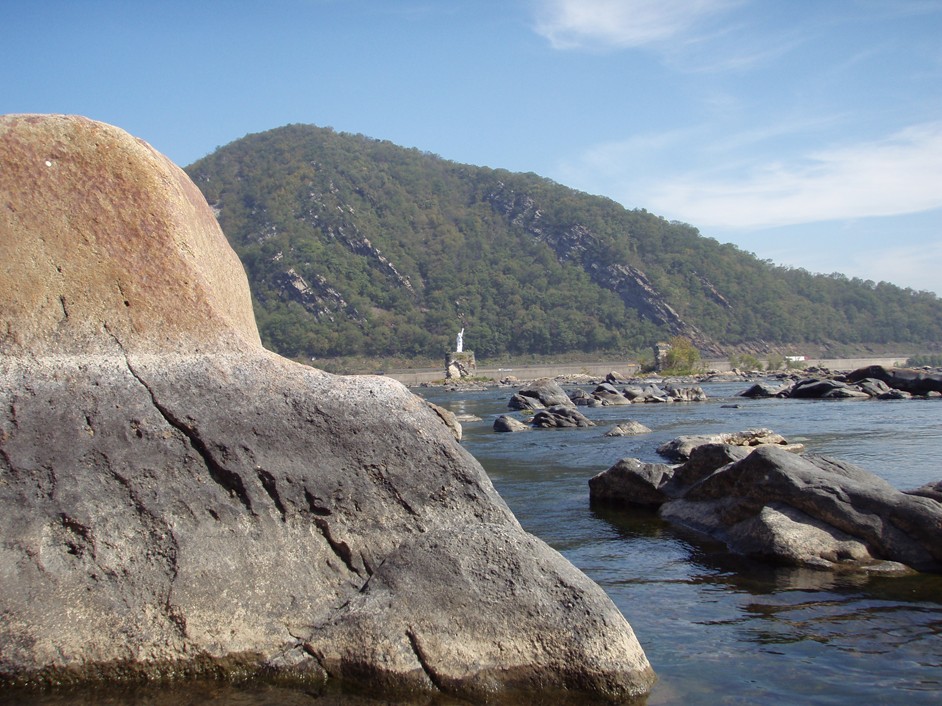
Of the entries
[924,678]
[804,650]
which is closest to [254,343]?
[804,650]

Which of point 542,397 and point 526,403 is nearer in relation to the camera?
point 526,403

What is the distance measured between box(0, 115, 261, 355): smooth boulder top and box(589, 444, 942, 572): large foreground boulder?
7053 mm

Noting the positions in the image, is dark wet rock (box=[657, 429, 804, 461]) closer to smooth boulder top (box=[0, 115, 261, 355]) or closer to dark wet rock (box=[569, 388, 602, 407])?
smooth boulder top (box=[0, 115, 261, 355])

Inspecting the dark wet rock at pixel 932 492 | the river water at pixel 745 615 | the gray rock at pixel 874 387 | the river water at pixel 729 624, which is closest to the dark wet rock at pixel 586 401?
the gray rock at pixel 874 387

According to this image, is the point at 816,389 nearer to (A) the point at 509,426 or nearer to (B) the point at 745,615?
(A) the point at 509,426

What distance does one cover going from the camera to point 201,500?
6.41 meters

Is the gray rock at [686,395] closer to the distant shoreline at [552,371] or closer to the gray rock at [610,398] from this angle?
the gray rock at [610,398]

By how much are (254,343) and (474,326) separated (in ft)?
498

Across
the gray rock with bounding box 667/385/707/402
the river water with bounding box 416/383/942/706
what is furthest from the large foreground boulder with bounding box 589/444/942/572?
the gray rock with bounding box 667/385/707/402

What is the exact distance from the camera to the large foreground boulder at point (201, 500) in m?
5.96

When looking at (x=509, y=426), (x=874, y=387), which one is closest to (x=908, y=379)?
(x=874, y=387)

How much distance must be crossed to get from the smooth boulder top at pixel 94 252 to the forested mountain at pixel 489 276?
12581 centimetres

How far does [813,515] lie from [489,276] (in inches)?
6528

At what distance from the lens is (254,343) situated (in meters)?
7.71
